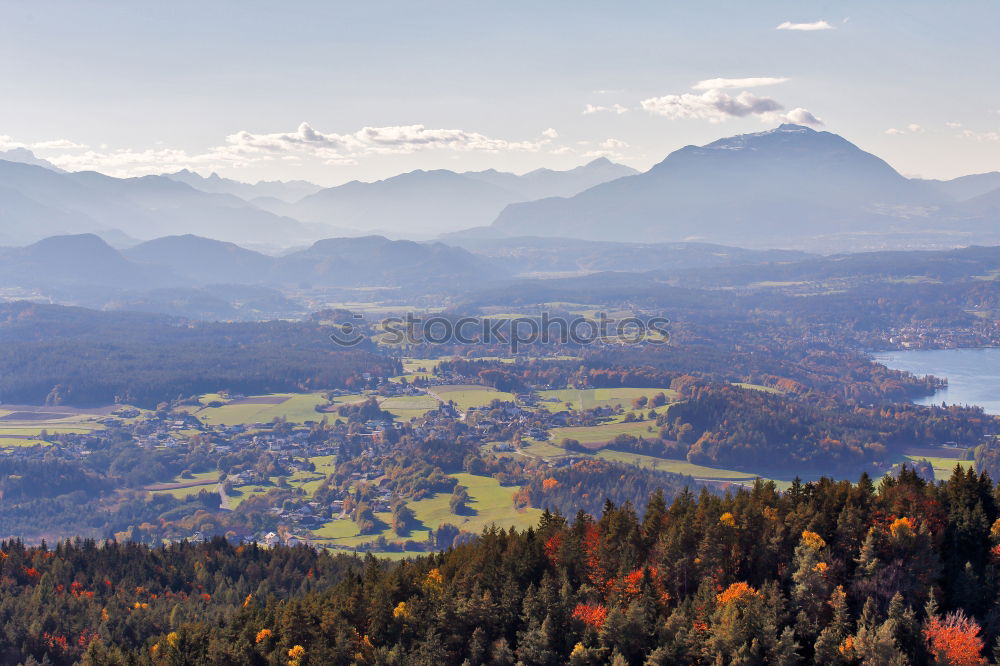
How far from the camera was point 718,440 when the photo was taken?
96.9 meters

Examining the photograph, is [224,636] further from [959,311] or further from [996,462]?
[959,311]

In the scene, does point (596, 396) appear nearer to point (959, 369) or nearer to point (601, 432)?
point (601, 432)

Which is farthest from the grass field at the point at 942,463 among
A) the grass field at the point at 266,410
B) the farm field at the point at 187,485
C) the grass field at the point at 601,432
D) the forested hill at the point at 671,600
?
the farm field at the point at 187,485

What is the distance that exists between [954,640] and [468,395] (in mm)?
100098

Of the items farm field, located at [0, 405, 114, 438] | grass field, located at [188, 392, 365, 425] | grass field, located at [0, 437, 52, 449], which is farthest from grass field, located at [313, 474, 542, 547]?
farm field, located at [0, 405, 114, 438]

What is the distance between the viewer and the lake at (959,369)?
405 feet

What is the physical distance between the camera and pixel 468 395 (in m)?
125

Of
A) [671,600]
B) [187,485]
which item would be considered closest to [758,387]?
[187,485]

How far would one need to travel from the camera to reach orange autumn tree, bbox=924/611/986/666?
26.4 meters

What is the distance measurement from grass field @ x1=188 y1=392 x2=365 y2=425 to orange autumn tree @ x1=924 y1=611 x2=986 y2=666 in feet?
303

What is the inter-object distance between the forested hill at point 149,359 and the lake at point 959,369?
81.3 meters

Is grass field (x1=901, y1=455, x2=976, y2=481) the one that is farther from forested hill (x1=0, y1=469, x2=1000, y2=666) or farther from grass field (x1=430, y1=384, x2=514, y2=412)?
forested hill (x1=0, y1=469, x2=1000, y2=666)

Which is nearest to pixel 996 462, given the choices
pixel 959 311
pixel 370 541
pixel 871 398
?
pixel 871 398

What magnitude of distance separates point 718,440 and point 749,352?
66968 mm
